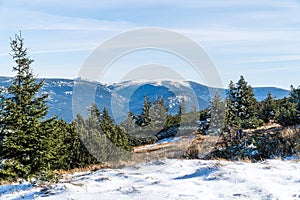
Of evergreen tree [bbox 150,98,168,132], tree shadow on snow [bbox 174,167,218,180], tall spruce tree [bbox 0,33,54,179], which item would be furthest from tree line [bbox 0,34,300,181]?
evergreen tree [bbox 150,98,168,132]

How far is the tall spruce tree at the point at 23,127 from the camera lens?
16391mm

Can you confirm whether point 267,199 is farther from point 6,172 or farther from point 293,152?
point 6,172

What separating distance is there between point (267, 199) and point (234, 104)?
135ft

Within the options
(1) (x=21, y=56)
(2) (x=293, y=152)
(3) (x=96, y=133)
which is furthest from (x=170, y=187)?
(3) (x=96, y=133)

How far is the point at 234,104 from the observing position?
47.2 meters

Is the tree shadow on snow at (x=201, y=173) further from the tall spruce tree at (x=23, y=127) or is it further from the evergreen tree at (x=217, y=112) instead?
the evergreen tree at (x=217, y=112)

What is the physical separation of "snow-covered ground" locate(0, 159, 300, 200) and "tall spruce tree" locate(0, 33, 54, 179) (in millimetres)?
6373

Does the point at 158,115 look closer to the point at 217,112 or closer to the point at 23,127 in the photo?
the point at 217,112

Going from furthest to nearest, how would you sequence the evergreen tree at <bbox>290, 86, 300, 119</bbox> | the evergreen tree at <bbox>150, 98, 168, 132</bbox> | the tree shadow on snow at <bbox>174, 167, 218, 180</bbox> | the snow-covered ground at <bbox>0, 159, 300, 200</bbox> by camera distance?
the evergreen tree at <bbox>150, 98, 168, 132</bbox>, the evergreen tree at <bbox>290, 86, 300, 119</bbox>, the tree shadow on snow at <bbox>174, 167, 218, 180</bbox>, the snow-covered ground at <bbox>0, 159, 300, 200</bbox>

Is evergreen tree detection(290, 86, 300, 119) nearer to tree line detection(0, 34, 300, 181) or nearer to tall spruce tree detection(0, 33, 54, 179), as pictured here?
tree line detection(0, 34, 300, 181)

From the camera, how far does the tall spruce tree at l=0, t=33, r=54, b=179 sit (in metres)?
16.4

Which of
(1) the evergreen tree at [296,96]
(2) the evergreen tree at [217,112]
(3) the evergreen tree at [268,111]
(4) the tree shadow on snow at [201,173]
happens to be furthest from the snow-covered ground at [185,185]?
(3) the evergreen tree at [268,111]

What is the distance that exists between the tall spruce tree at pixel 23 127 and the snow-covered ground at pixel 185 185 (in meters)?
6.37

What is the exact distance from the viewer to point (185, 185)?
8391 mm
